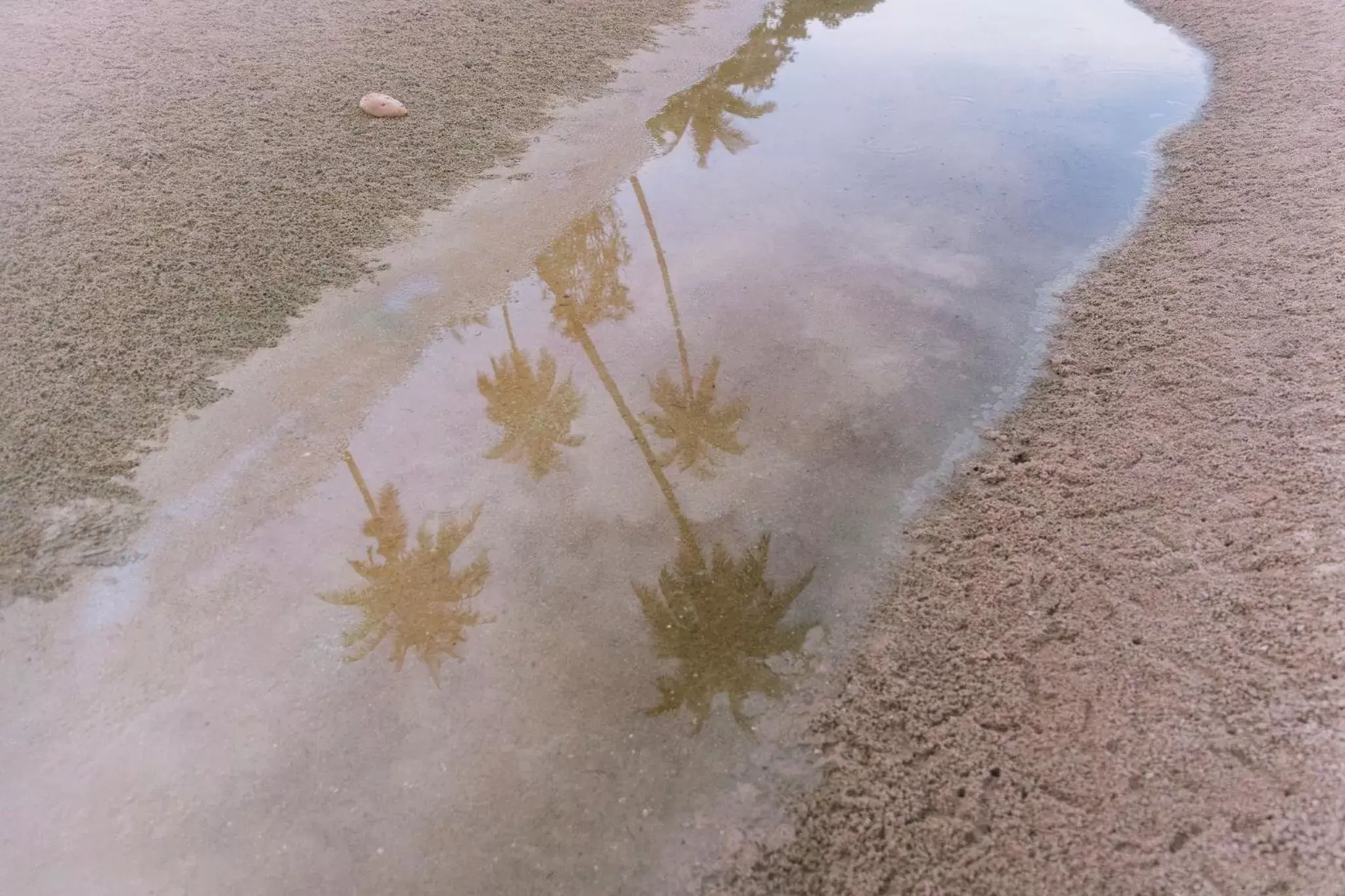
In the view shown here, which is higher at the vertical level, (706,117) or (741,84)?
(741,84)

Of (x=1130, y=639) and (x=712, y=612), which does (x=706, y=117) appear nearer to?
(x=712, y=612)

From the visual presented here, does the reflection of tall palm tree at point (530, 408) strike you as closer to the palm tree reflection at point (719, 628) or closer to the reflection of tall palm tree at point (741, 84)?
the palm tree reflection at point (719, 628)

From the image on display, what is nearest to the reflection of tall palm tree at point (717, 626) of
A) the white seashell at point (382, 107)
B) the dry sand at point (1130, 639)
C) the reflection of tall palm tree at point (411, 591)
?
the dry sand at point (1130, 639)

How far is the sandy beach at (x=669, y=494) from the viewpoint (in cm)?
321

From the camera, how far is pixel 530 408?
518 cm

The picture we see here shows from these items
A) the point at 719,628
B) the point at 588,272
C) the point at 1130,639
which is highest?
the point at 588,272

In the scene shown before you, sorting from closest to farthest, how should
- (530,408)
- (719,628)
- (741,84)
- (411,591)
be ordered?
(719,628) → (411,591) → (530,408) → (741,84)

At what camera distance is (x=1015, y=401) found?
5121 mm

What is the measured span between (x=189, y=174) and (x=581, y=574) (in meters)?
5.67

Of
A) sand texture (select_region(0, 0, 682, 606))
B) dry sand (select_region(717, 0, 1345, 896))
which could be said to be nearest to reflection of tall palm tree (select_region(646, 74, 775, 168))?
sand texture (select_region(0, 0, 682, 606))

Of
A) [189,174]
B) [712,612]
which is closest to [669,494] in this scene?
[712,612]

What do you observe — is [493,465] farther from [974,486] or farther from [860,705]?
[974,486]

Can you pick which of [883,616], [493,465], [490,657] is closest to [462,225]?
[493,465]

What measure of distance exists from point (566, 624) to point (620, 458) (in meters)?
1.20
